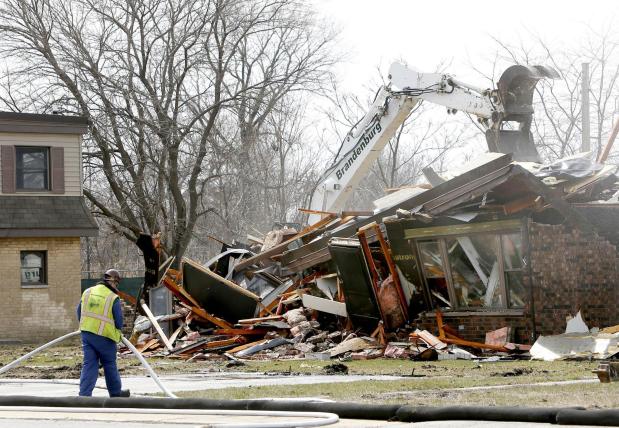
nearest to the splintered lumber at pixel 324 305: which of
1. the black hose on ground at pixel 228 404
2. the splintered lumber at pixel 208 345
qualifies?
the splintered lumber at pixel 208 345

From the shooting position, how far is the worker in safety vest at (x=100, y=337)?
13.9 m

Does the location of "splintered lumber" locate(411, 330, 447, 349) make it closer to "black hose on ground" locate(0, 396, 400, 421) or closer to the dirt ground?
the dirt ground

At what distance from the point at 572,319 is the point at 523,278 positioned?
1211 millimetres

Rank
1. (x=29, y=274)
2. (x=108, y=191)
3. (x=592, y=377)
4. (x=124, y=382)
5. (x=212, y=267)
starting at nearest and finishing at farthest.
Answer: (x=592, y=377)
(x=124, y=382)
(x=212, y=267)
(x=29, y=274)
(x=108, y=191)

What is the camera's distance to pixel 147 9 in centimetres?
4116

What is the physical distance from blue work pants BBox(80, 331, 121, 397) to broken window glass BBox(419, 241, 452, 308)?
391 inches

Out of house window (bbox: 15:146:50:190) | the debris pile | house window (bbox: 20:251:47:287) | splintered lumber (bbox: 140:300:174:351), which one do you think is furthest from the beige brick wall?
Answer: splintered lumber (bbox: 140:300:174:351)

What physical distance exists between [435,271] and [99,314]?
33.3 feet

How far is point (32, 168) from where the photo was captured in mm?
35656

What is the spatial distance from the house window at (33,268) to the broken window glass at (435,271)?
625 inches

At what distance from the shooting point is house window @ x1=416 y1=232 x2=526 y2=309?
863 inches

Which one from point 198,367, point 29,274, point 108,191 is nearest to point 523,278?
point 198,367

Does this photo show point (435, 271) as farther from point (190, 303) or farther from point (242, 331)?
point (190, 303)

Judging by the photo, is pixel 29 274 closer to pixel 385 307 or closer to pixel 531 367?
pixel 385 307
